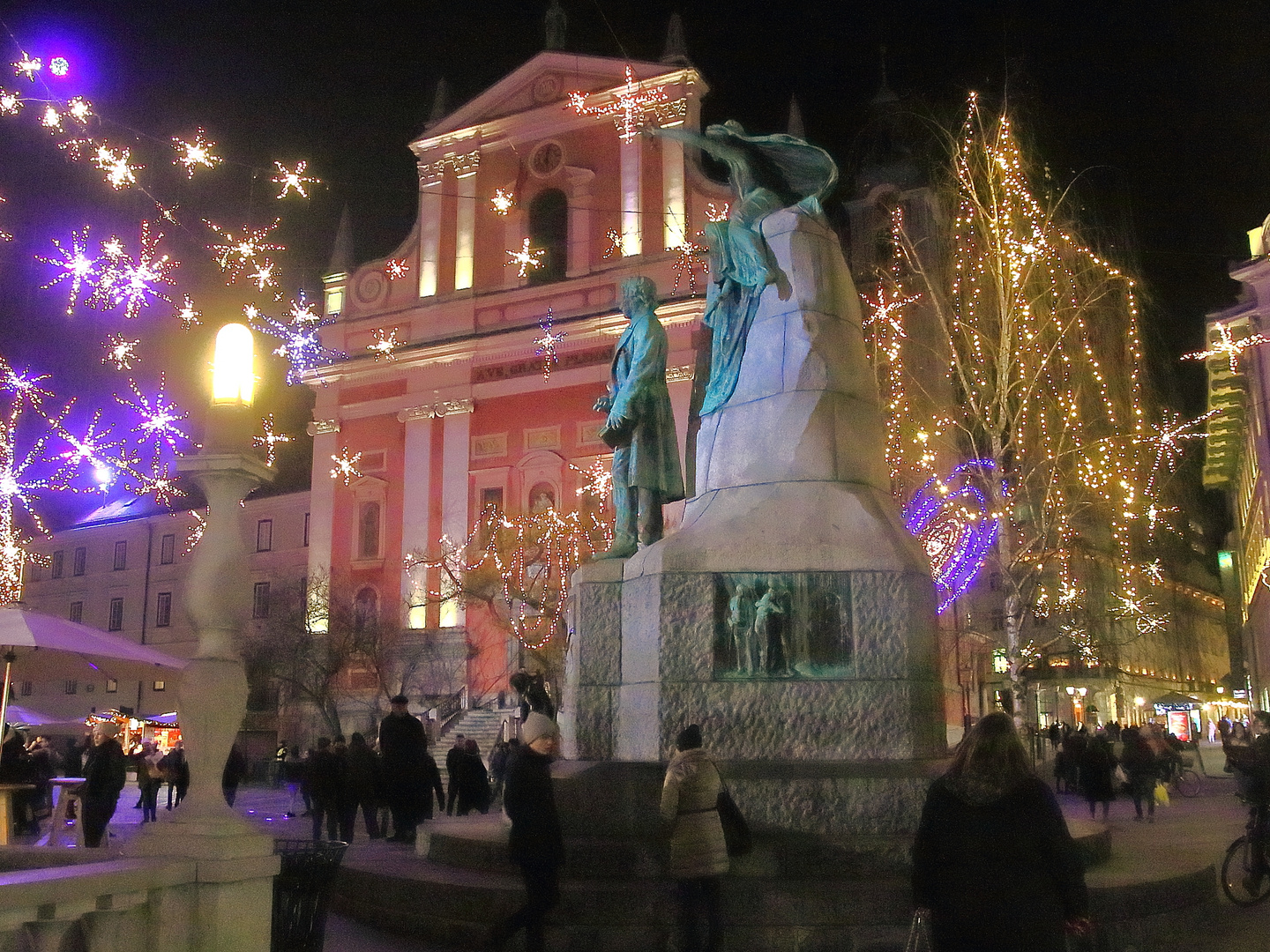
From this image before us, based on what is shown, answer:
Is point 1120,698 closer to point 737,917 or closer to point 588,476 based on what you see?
point 588,476

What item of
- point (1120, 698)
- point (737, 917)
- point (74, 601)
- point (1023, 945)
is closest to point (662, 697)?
point (737, 917)

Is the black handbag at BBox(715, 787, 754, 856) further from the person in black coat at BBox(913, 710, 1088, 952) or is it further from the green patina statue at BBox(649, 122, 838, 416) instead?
the green patina statue at BBox(649, 122, 838, 416)

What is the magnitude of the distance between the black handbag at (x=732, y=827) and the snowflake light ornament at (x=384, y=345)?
103 ft

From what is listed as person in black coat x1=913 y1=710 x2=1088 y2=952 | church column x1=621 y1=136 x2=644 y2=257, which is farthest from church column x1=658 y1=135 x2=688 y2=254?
person in black coat x1=913 y1=710 x2=1088 y2=952

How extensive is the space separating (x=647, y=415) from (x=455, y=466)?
2702 centimetres

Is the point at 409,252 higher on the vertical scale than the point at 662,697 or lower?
higher

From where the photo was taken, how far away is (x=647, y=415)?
8.39 metres

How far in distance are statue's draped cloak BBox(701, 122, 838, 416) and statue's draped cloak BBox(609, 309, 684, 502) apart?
36cm

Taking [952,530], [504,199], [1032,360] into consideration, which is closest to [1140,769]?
[1032,360]

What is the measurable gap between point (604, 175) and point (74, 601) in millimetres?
32721

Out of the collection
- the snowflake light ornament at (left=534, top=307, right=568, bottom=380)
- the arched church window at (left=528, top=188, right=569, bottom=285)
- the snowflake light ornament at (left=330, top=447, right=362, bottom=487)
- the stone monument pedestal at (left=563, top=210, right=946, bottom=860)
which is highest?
the arched church window at (left=528, top=188, right=569, bottom=285)

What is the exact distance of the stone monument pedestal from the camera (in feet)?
21.2

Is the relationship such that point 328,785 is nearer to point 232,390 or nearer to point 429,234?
point 232,390

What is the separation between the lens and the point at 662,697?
6.95m
